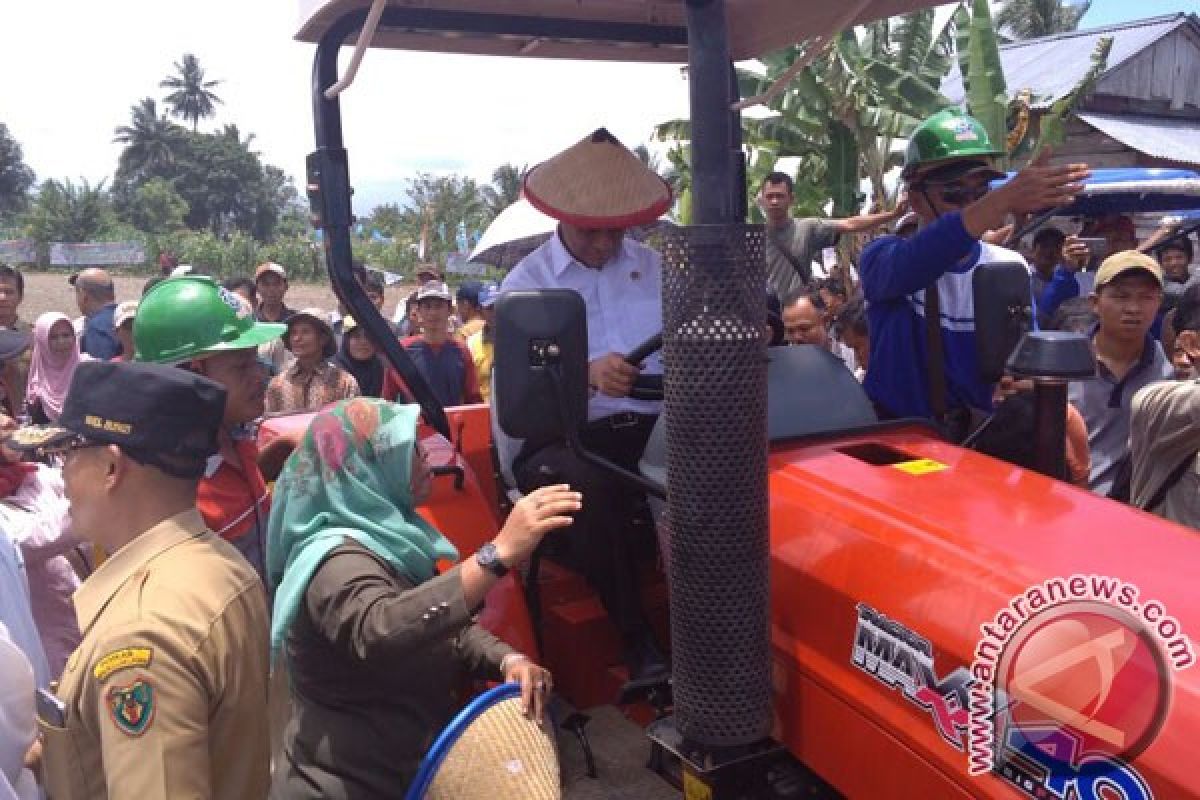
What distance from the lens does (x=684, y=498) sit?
172cm

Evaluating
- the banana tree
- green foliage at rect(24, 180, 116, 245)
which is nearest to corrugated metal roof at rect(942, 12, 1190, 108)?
the banana tree

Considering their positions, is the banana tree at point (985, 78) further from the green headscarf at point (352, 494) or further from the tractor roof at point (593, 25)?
the green headscarf at point (352, 494)

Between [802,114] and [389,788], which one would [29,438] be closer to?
[389,788]

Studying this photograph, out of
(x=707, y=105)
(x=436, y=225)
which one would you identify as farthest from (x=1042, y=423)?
(x=436, y=225)

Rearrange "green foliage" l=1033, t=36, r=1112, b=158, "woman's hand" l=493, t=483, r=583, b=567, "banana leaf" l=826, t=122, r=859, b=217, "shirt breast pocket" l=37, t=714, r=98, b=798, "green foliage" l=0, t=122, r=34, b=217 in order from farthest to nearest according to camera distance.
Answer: "green foliage" l=0, t=122, r=34, b=217 → "banana leaf" l=826, t=122, r=859, b=217 → "green foliage" l=1033, t=36, r=1112, b=158 → "woman's hand" l=493, t=483, r=583, b=567 → "shirt breast pocket" l=37, t=714, r=98, b=798

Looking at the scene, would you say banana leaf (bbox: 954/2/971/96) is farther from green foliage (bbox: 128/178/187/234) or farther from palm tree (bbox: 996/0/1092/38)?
green foliage (bbox: 128/178/187/234)

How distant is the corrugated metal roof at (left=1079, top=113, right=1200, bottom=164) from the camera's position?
16177mm

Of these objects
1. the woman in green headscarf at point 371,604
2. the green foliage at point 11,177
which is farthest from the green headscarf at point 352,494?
the green foliage at point 11,177

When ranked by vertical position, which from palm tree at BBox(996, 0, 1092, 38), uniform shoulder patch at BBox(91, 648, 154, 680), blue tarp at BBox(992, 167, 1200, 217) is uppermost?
palm tree at BBox(996, 0, 1092, 38)

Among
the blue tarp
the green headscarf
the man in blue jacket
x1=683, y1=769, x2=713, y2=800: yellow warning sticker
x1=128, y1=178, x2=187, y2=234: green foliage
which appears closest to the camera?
x1=683, y1=769, x2=713, y2=800: yellow warning sticker

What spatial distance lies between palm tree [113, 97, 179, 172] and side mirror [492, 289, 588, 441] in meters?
83.8

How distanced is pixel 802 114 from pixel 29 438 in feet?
30.1

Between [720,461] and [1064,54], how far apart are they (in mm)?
20011

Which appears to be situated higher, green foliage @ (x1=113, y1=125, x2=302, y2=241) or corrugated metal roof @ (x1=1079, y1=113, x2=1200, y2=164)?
green foliage @ (x1=113, y1=125, x2=302, y2=241)
